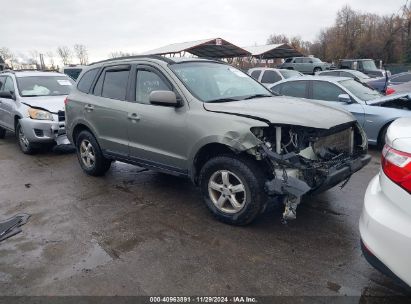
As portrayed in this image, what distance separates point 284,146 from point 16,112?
6.27m

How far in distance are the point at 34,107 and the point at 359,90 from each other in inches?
273

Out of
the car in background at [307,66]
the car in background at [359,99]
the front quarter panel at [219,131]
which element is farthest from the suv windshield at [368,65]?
the front quarter panel at [219,131]

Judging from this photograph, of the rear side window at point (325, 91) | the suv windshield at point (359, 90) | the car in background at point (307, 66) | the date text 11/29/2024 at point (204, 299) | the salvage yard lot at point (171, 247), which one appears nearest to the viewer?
the date text 11/29/2024 at point (204, 299)

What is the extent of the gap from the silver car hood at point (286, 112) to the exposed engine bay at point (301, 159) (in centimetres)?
9

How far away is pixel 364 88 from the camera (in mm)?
8227

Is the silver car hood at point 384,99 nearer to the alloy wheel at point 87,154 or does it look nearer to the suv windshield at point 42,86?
the alloy wheel at point 87,154

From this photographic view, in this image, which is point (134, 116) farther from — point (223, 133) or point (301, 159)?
point (301, 159)

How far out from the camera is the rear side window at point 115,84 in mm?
5016

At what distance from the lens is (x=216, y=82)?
4.64 metres

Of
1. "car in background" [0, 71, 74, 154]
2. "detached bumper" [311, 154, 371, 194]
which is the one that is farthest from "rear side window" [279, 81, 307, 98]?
"car in background" [0, 71, 74, 154]

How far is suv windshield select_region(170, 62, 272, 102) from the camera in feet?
14.2

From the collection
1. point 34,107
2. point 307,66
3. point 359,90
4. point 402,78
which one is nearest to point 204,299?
point 34,107

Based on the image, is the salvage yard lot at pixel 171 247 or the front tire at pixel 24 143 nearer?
the salvage yard lot at pixel 171 247

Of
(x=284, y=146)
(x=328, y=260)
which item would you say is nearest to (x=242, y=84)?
(x=284, y=146)
